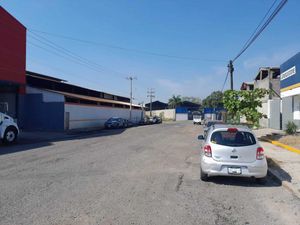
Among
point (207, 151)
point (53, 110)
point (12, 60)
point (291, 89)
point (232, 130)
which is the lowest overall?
point (207, 151)

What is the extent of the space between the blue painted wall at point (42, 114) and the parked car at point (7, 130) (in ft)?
48.5

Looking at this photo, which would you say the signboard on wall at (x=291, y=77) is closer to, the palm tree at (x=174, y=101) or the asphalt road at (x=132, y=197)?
the asphalt road at (x=132, y=197)

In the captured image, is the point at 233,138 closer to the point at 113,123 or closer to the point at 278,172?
the point at 278,172

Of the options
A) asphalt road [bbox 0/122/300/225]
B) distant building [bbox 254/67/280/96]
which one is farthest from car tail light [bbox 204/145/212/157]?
distant building [bbox 254/67/280/96]

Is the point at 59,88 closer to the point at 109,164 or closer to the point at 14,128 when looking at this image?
the point at 14,128

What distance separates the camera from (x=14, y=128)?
20922 mm

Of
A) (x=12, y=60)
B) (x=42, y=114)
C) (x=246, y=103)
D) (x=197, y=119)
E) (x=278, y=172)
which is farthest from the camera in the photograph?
(x=197, y=119)

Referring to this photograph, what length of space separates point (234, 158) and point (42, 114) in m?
29.5

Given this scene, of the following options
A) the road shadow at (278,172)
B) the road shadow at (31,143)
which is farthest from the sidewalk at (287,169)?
the road shadow at (31,143)

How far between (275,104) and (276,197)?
27.8 m

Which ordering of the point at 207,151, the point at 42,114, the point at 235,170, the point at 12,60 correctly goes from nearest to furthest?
the point at 235,170 → the point at 207,151 → the point at 12,60 → the point at 42,114

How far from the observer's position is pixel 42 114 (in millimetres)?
35594

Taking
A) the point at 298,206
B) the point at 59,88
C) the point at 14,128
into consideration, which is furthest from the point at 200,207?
the point at 59,88

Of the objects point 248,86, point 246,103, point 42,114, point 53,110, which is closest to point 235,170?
point 246,103
